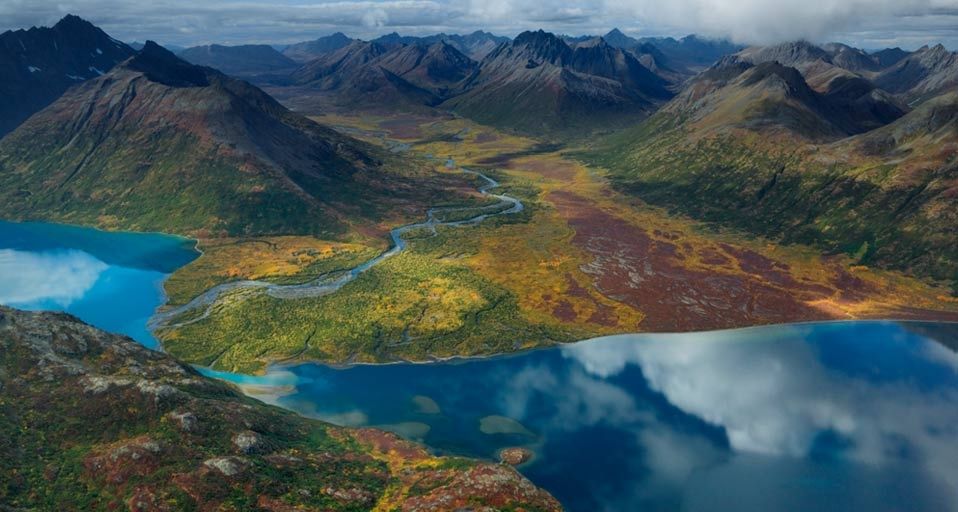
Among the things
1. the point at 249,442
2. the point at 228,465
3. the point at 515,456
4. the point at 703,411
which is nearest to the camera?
the point at 228,465

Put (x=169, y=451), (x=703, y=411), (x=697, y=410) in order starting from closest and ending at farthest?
(x=169, y=451) → (x=703, y=411) → (x=697, y=410)

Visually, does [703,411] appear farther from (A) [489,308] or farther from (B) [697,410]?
(A) [489,308]

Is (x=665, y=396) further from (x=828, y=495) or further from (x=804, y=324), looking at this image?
(x=804, y=324)

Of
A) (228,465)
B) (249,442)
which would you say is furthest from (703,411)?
(228,465)

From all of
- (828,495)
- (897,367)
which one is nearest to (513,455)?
(828,495)

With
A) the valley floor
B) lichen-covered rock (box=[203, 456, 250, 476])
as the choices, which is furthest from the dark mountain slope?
the valley floor

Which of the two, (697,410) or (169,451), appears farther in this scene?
(697,410)
